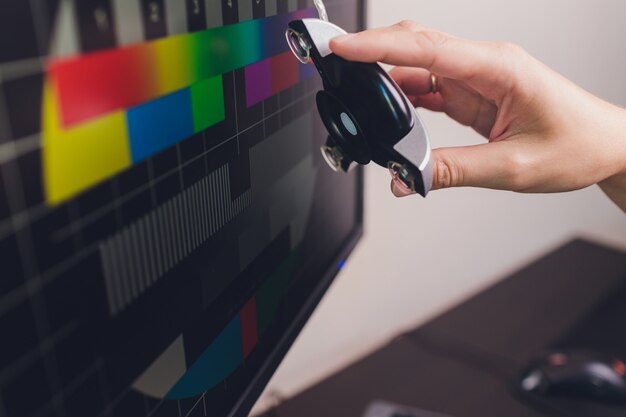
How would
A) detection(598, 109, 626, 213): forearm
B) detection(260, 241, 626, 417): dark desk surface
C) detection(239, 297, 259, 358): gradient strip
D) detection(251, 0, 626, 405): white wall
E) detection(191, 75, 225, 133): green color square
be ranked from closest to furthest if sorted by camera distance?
detection(191, 75, 225, 133): green color square, detection(239, 297, 259, 358): gradient strip, detection(598, 109, 626, 213): forearm, detection(260, 241, 626, 417): dark desk surface, detection(251, 0, 626, 405): white wall

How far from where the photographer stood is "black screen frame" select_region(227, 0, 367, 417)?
526mm

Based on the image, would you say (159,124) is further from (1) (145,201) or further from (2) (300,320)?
(2) (300,320)

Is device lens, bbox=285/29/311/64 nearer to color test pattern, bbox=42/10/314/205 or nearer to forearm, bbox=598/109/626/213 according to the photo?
color test pattern, bbox=42/10/314/205

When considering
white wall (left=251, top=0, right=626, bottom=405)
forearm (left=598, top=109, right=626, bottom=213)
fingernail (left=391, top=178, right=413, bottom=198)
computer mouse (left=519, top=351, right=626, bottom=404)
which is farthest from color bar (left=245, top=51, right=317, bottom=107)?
computer mouse (left=519, top=351, right=626, bottom=404)

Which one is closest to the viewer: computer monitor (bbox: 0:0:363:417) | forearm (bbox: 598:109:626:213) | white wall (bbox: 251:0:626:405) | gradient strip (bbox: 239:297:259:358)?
computer monitor (bbox: 0:0:363:417)

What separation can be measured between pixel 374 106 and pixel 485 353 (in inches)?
24.9

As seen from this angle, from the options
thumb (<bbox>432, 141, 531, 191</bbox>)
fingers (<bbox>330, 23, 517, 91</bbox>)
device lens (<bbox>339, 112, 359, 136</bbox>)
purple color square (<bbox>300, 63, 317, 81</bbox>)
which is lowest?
thumb (<bbox>432, 141, 531, 191</bbox>)

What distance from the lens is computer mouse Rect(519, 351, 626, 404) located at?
86 centimetres

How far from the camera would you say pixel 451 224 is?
1238 mm

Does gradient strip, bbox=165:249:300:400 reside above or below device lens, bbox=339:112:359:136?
below

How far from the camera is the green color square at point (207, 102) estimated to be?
393 mm

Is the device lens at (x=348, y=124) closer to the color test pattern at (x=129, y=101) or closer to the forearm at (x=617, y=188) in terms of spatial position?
the color test pattern at (x=129, y=101)

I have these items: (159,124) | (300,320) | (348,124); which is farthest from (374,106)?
(300,320)

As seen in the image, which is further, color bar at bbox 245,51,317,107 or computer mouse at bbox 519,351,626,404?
computer mouse at bbox 519,351,626,404
